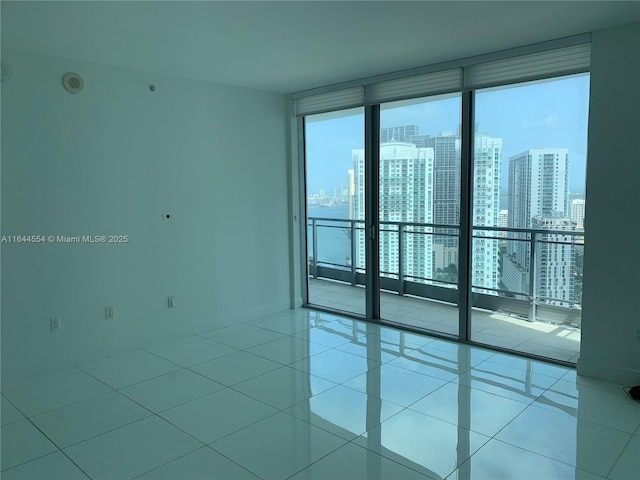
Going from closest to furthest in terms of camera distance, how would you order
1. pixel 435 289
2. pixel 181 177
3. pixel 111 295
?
pixel 111 295 → pixel 181 177 → pixel 435 289

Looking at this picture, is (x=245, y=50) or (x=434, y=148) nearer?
(x=245, y=50)

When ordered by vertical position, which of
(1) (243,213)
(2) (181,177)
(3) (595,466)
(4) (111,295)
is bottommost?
(3) (595,466)

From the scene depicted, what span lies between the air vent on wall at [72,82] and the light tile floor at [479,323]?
11.7 feet

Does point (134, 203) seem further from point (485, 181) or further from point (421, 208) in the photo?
point (485, 181)

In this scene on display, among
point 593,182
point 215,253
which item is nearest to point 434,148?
point 593,182

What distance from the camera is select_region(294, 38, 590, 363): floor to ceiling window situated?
4004 mm

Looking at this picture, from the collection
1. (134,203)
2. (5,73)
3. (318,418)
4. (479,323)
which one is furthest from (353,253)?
(5,73)

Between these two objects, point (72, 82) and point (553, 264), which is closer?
point (72, 82)

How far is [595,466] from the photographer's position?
240cm

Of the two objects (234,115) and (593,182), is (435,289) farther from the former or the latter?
(234,115)

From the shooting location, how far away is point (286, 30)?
3215 mm

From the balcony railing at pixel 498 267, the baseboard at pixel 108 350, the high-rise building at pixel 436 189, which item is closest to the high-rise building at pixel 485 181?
the high-rise building at pixel 436 189

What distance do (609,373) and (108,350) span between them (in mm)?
4140

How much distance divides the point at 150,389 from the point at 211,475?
50.8 inches
